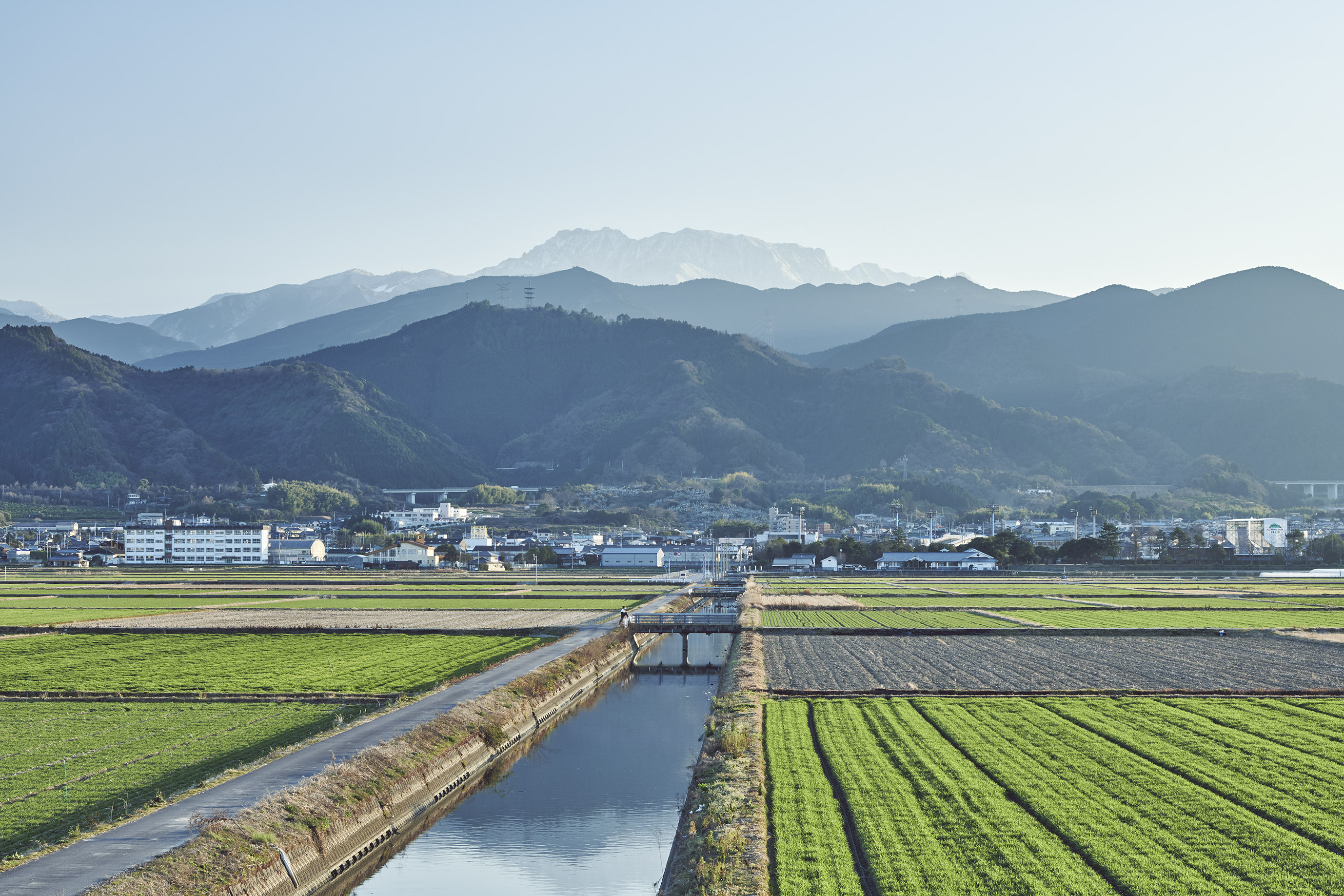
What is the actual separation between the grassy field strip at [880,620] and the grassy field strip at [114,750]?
24.8m

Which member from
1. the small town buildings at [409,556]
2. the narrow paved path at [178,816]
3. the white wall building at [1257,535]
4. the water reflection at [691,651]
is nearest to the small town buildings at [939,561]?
the white wall building at [1257,535]

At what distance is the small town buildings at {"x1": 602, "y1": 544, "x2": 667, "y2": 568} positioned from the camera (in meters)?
116

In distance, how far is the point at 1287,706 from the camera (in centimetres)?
2347

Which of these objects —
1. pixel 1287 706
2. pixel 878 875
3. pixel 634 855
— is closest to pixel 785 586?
pixel 1287 706

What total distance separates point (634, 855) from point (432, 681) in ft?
42.6

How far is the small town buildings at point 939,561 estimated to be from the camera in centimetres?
10200

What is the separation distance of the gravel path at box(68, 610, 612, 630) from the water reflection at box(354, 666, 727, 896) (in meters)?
18.6

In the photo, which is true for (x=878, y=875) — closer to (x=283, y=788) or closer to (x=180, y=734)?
(x=283, y=788)

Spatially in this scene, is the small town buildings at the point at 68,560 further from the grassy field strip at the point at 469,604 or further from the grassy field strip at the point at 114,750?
the grassy field strip at the point at 114,750

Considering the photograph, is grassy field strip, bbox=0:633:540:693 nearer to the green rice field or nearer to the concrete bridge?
the concrete bridge

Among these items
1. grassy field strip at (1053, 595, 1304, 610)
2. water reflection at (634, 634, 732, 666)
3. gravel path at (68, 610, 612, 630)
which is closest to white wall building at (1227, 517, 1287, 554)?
grassy field strip at (1053, 595, 1304, 610)

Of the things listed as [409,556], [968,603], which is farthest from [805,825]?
[409,556]

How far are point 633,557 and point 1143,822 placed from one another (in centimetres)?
10435

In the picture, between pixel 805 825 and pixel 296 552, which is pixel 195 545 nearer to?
pixel 296 552
